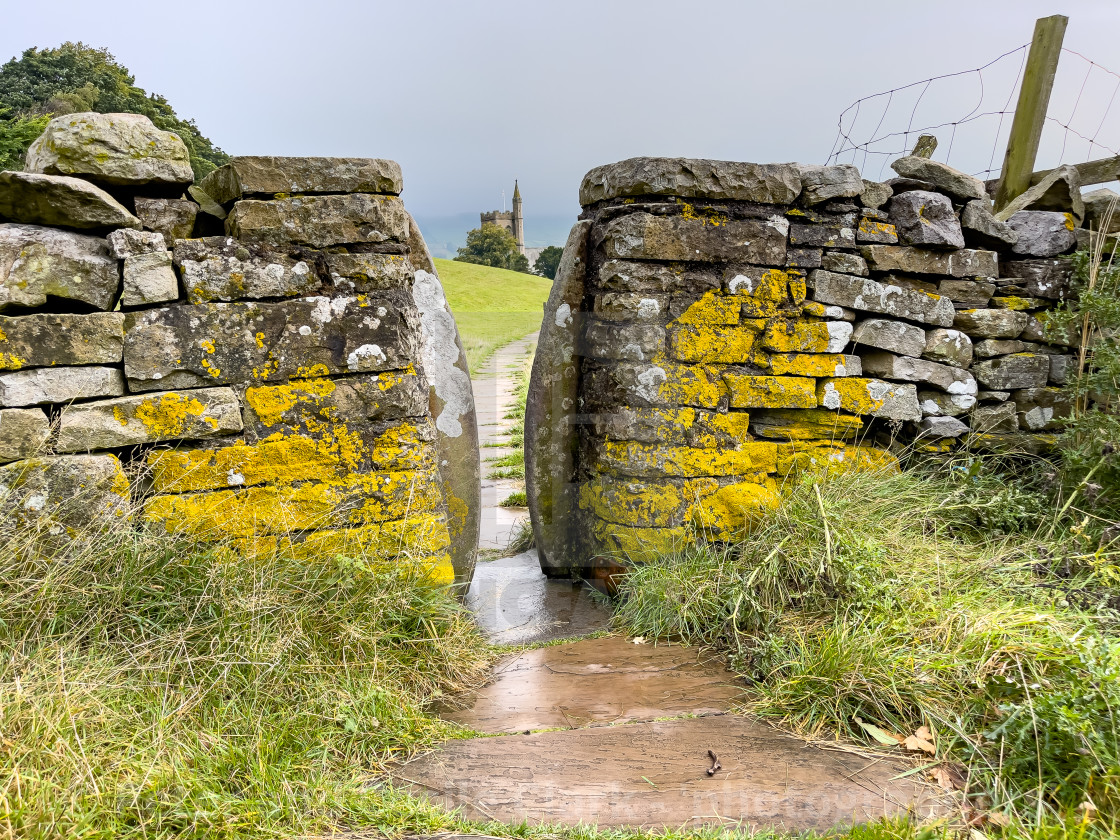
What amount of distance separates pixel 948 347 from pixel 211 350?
3966mm

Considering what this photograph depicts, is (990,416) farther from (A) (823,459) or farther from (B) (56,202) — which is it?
(B) (56,202)

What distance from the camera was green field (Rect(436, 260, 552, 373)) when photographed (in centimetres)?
1947

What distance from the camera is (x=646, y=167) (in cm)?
372


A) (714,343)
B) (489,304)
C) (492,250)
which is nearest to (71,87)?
(489,304)

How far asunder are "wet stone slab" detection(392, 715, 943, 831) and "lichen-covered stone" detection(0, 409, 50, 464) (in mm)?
1945

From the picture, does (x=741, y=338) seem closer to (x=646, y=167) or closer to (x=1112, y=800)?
(x=646, y=167)

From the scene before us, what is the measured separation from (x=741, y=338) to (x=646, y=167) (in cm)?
106

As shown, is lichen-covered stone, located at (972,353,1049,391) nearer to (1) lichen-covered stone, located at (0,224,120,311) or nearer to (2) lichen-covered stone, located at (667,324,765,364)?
(2) lichen-covered stone, located at (667,324,765,364)

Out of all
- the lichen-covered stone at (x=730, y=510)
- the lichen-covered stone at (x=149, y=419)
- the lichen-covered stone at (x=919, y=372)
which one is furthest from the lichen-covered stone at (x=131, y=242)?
the lichen-covered stone at (x=919, y=372)

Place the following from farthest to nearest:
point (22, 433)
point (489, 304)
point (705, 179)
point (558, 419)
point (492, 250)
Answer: point (492, 250), point (489, 304), point (558, 419), point (705, 179), point (22, 433)

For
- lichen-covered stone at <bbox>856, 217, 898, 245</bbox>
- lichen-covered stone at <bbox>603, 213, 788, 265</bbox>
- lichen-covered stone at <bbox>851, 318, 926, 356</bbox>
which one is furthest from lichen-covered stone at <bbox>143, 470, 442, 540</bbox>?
lichen-covered stone at <bbox>856, 217, 898, 245</bbox>

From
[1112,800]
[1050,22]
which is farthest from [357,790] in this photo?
[1050,22]

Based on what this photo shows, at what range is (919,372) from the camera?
13.3 ft

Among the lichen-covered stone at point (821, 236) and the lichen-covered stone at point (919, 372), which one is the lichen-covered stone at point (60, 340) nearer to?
the lichen-covered stone at point (821, 236)
